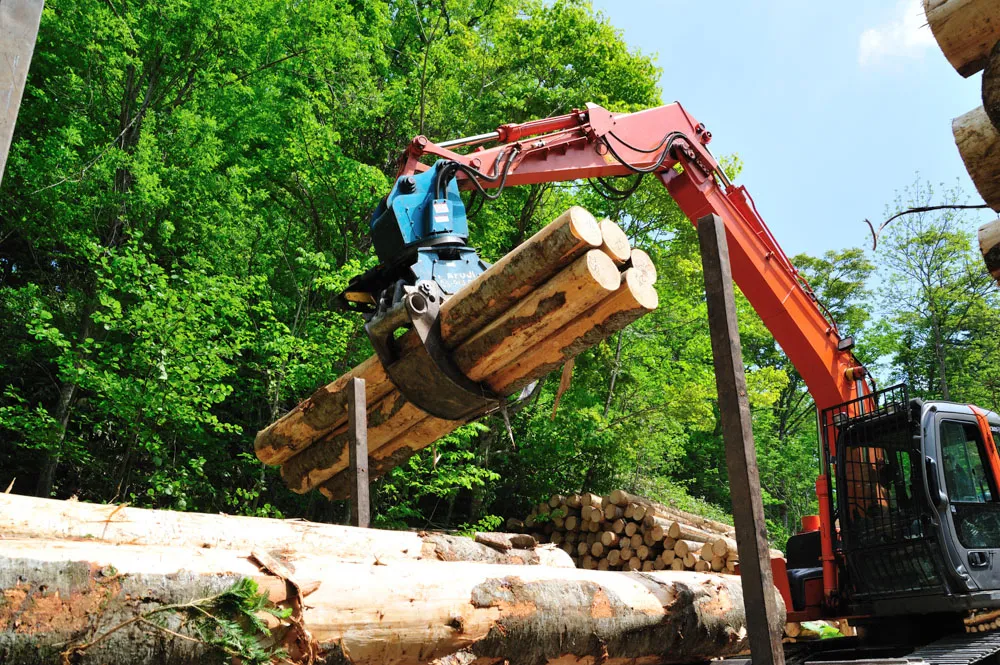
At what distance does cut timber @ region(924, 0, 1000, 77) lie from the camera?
1973 millimetres

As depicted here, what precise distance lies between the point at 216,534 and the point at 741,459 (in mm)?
2475

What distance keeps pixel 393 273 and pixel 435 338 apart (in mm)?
665

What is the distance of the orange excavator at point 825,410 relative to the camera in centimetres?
499

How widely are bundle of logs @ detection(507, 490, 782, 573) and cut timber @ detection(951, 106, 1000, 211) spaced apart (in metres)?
8.03

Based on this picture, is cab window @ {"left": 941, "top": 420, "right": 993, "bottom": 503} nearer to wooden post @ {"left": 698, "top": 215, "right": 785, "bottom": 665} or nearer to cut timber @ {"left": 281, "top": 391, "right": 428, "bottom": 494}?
wooden post @ {"left": 698, "top": 215, "right": 785, "bottom": 665}

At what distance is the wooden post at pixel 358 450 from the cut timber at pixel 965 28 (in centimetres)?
380

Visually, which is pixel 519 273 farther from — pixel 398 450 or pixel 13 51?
pixel 13 51

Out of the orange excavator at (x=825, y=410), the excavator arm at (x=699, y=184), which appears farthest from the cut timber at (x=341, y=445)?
the excavator arm at (x=699, y=184)

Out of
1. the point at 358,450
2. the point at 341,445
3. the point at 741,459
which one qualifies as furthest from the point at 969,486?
the point at 341,445

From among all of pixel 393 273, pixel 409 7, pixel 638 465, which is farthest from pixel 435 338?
pixel 409 7

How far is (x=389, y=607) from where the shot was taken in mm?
2975

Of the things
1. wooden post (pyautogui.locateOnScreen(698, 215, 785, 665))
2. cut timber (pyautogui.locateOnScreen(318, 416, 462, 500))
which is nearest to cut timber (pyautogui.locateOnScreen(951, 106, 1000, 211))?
wooden post (pyautogui.locateOnScreen(698, 215, 785, 665))

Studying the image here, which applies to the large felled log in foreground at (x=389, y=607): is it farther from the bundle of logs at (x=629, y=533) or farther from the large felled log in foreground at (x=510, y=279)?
the bundle of logs at (x=629, y=533)

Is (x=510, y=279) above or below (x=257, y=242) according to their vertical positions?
below
